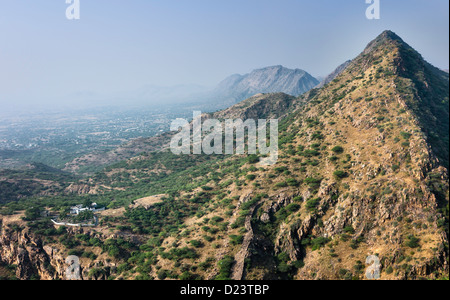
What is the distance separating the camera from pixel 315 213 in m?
29.1

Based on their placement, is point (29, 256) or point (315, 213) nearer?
point (315, 213)

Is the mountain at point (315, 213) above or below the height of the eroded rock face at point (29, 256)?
above

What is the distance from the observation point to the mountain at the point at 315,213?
79.0ft

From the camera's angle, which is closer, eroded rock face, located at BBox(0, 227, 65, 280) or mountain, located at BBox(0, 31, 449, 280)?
mountain, located at BBox(0, 31, 449, 280)

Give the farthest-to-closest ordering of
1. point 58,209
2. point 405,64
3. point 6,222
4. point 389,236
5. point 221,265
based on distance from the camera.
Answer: point 58,209
point 405,64
point 6,222
point 221,265
point 389,236

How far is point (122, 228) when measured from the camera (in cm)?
3778

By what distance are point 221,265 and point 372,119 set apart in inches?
1020

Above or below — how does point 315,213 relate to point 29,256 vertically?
above

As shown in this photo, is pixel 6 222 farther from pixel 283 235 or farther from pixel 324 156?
pixel 324 156

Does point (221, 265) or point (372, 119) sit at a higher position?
point (372, 119)

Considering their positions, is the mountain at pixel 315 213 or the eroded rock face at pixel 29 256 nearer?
the mountain at pixel 315 213

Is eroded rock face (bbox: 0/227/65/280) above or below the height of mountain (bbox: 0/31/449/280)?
below

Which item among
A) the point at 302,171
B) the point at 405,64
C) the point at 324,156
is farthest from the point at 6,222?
the point at 405,64

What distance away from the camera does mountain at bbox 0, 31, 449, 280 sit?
2409 cm
